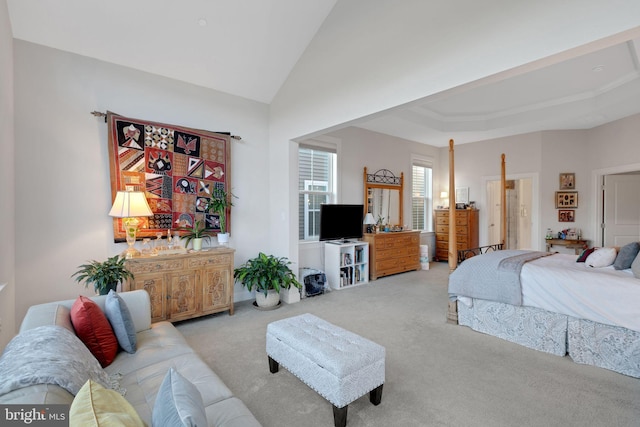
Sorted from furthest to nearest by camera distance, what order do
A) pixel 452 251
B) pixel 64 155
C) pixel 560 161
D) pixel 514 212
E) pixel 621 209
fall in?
pixel 514 212, pixel 560 161, pixel 621 209, pixel 452 251, pixel 64 155

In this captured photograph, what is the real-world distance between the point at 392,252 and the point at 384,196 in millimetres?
1213

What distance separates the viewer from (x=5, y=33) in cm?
257

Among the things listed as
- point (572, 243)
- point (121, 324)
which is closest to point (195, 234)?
point (121, 324)

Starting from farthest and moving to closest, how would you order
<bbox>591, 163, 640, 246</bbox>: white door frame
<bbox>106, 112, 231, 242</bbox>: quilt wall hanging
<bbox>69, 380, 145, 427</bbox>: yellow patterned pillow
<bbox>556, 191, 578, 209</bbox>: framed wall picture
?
<bbox>556, 191, 578, 209</bbox>: framed wall picture
<bbox>591, 163, 640, 246</bbox>: white door frame
<bbox>106, 112, 231, 242</bbox>: quilt wall hanging
<bbox>69, 380, 145, 427</bbox>: yellow patterned pillow

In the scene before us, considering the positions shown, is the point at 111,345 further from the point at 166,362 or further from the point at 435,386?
the point at 435,386

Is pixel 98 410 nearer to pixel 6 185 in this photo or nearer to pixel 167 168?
pixel 6 185

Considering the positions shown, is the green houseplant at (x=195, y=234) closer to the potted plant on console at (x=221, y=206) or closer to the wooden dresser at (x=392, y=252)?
the potted plant on console at (x=221, y=206)

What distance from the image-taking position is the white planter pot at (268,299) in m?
4.03

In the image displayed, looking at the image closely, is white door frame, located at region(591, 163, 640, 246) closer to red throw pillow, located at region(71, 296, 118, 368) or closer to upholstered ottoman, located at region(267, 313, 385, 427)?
upholstered ottoman, located at region(267, 313, 385, 427)

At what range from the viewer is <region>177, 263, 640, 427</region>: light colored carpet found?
1938mm

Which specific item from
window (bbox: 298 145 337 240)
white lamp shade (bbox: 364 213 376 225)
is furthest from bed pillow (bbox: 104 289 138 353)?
white lamp shade (bbox: 364 213 376 225)

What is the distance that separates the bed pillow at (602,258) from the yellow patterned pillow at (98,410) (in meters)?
3.89

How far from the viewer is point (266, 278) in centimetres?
396

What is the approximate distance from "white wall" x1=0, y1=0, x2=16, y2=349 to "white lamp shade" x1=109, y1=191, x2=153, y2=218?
762mm
